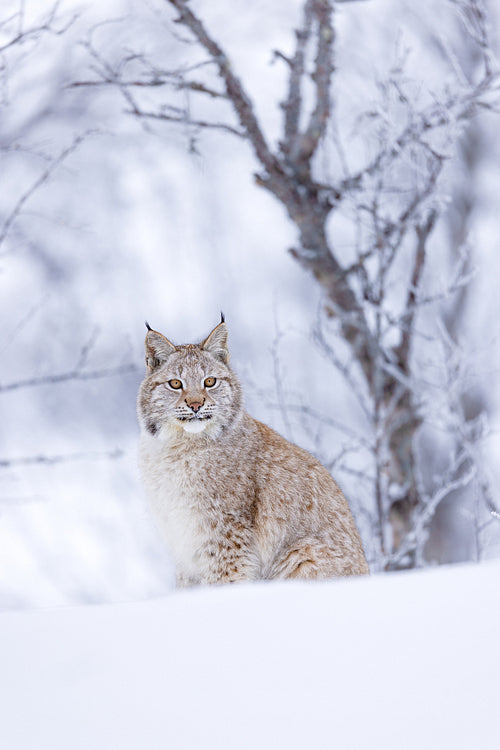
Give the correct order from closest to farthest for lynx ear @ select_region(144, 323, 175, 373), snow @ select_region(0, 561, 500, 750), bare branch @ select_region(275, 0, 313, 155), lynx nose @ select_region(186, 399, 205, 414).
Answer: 1. snow @ select_region(0, 561, 500, 750)
2. lynx nose @ select_region(186, 399, 205, 414)
3. lynx ear @ select_region(144, 323, 175, 373)
4. bare branch @ select_region(275, 0, 313, 155)

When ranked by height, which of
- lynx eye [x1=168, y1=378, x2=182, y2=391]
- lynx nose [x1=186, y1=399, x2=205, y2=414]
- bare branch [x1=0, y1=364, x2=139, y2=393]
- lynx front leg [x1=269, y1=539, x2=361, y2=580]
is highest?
bare branch [x1=0, y1=364, x2=139, y2=393]

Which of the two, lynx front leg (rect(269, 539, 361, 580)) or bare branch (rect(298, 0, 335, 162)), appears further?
bare branch (rect(298, 0, 335, 162))

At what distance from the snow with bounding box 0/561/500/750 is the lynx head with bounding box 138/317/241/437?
6.49ft

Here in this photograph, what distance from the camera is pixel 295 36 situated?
8211 mm

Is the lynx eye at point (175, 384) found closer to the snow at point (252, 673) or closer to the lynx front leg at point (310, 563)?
the lynx front leg at point (310, 563)

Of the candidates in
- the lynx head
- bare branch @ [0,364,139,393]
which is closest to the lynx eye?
the lynx head

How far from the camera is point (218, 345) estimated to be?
188 inches

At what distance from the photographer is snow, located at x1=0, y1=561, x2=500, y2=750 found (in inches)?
75.7

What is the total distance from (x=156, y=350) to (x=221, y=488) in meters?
0.78

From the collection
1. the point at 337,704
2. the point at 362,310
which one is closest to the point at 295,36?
the point at 362,310

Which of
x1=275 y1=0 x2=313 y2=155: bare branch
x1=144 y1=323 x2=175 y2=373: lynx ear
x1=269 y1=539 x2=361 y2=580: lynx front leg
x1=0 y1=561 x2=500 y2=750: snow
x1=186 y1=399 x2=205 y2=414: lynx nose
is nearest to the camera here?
x1=0 y1=561 x2=500 y2=750: snow

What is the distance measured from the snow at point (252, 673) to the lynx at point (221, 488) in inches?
75.1

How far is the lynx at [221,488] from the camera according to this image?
4527 mm

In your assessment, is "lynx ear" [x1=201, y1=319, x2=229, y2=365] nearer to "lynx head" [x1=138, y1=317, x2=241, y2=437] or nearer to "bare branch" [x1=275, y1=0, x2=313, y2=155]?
"lynx head" [x1=138, y1=317, x2=241, y2=437]
